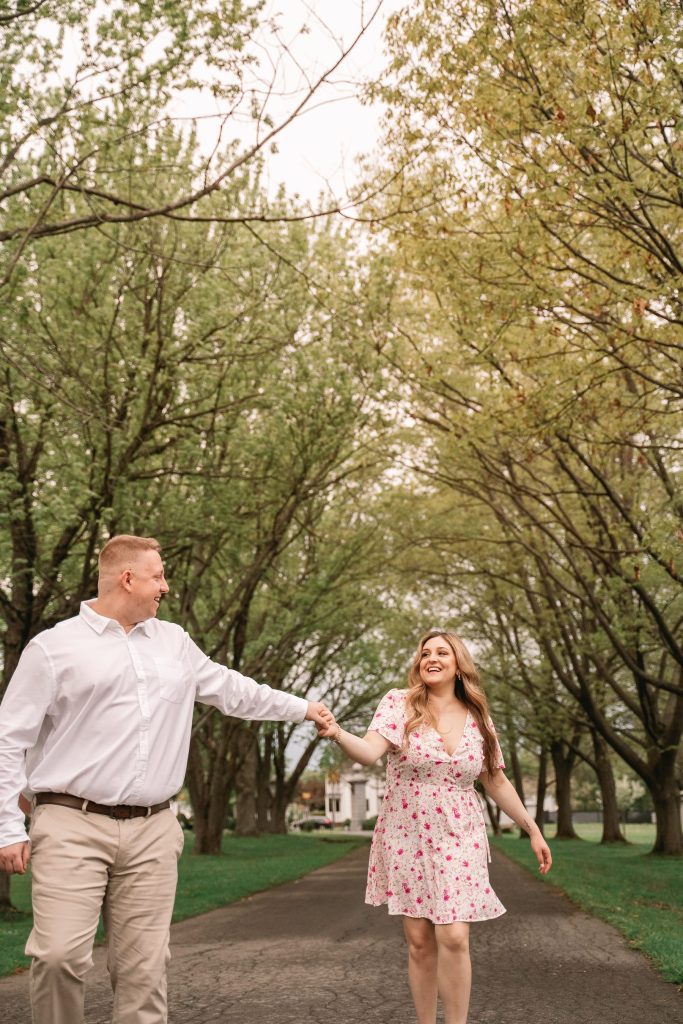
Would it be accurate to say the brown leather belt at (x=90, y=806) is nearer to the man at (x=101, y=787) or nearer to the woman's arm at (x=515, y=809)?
the man at (x=101, y=787)

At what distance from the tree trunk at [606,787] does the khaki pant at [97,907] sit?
30.9m

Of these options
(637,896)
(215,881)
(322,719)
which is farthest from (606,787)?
(322,719)

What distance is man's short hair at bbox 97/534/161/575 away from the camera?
4395 mm

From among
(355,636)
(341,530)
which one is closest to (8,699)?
(341,530)

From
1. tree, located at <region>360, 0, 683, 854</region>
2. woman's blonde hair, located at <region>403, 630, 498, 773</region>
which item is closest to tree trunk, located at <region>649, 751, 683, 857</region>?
tree, located at <region>360, 0, 683, 854</region>

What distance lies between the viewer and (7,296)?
467 inches

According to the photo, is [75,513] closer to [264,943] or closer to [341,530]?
[264,943]

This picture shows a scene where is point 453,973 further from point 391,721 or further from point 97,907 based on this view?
point 97,907

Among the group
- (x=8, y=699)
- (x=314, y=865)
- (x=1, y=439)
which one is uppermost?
(x=1, y=439)

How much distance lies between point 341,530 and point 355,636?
8.94m

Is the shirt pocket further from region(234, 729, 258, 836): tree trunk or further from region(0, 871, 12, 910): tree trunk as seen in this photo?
region(234, 729, 258, 836): tree trunk

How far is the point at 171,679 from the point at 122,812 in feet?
1.75

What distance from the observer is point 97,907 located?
3955 mm

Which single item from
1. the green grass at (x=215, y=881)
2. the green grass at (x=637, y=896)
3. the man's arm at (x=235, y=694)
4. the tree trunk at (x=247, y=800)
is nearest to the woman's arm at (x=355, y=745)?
the man's arm at (x=235, y=694)
